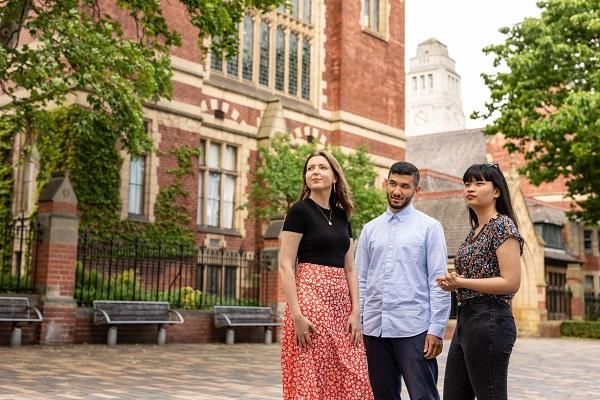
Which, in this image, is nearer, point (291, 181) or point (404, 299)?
point (404, 299)

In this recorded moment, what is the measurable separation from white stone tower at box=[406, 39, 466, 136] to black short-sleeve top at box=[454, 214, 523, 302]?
4444 inches

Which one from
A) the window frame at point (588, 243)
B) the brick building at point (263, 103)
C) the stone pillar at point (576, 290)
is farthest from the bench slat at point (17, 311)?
the window frame at point (588, 243)

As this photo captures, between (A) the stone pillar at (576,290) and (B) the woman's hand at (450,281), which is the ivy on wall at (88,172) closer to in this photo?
(B) the woman's hand at (450,281)

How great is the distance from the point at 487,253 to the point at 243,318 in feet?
43.5

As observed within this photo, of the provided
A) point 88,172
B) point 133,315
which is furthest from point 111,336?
point 88,172

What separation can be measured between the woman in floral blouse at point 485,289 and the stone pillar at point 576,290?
33070mm

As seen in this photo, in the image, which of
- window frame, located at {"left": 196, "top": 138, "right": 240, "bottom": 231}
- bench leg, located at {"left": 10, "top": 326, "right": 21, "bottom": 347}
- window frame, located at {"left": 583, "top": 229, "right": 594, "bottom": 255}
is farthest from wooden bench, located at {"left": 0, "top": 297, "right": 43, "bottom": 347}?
window frame, located at {"left": 583, "top": 229, "right": 594, "bottom": 255}

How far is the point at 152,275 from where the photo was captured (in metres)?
16.8

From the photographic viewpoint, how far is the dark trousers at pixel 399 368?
4516mm

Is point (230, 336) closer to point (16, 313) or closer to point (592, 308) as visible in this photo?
point (16, 313)

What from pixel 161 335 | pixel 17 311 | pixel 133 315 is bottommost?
pixel 161 335

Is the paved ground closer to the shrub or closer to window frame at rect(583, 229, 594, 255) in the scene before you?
the shrub

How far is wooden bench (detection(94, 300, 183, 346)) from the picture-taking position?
1450cm

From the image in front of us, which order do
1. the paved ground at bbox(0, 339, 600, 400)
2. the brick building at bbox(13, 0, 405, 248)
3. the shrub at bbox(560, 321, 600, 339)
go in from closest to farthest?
1. the paved ground at bbox(0, 339, 600, 400)
2. the brick building at bbox(13, 0, 405, 248)
3. the shrub at bbox(560, 321, 600, 339)
